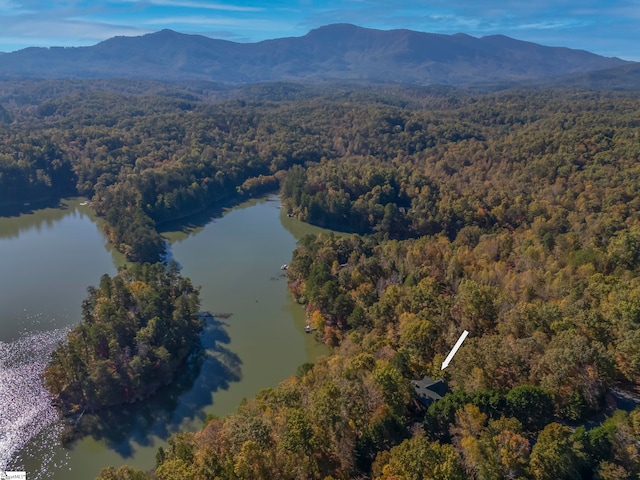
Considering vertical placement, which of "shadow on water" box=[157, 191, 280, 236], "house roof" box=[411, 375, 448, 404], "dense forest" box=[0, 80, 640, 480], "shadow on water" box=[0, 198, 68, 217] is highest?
"dense forest" box=[0, 80, 640, 480]

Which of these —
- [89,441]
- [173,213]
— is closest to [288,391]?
[89,441]

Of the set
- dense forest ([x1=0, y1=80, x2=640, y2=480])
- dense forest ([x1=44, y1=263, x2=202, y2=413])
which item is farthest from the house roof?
dense forest ([x1=44, y1=263, x2=202, y2=413])

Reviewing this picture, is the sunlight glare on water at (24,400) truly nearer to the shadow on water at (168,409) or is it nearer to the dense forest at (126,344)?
the dense forest at (126,344)

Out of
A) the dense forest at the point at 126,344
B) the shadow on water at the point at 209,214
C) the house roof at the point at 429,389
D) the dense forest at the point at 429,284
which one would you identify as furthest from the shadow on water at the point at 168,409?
the shadow on water at the point at 209,214

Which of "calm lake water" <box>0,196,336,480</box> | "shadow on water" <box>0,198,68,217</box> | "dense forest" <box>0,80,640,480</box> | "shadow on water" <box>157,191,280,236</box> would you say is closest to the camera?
"dense forest" <box>0,80,640,480</box>

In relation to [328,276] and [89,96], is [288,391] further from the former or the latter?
[89,96]

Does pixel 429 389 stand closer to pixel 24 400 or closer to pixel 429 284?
pixel 429 284

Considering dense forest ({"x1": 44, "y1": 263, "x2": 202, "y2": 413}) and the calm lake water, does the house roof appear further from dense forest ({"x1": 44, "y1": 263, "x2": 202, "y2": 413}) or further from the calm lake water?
dense forest ({"x1": 44, "y1": 263, "x2": 202, "y2": 413})

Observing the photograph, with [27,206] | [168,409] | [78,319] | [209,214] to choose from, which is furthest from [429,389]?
[27,206]

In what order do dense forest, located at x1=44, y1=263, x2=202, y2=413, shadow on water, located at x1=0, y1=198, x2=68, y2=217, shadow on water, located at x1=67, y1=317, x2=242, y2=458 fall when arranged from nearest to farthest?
shadow on water, located at x1=67, y1=317, x2=242, y2=458 < dense forest, located at x1=44, y1=263, x2=202, y2=413 < shadow on water, located at x1=0, y1=198, x2=68, y2=217
